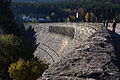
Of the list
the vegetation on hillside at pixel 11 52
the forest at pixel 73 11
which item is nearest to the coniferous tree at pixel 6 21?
the vegetation on hillside at pixel 11 52

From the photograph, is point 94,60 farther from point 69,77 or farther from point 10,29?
point 10,29

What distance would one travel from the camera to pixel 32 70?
29953mm

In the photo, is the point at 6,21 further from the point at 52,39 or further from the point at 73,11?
the point at 73,11

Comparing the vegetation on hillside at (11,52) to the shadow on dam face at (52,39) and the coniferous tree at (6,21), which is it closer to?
the coniferous tree at (6,21)

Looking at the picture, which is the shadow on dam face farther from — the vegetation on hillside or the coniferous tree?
the coniferous tree

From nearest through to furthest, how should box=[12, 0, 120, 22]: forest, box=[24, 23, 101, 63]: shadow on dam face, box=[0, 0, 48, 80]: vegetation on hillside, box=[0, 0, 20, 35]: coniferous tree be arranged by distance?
→ box=[0, 0, 48, 80]: vegetation on hillside, box=[24, 23, 101, 63]: shadow on dam face, box=[0, 0, 20, 35]: coniferous tree, box=[12, 0, 120, 22]: forest

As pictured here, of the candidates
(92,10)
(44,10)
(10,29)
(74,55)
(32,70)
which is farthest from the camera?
(44,10)

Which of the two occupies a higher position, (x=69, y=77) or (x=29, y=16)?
(x=69, y=77)

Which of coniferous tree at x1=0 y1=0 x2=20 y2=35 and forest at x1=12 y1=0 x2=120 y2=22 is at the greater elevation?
coniferous tree at x1=0 y1=0 x2=20 y2=35

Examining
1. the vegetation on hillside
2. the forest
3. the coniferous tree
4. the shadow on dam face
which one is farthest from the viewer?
the forest

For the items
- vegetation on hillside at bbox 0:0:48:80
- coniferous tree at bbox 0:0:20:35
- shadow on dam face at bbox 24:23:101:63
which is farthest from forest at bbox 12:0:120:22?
vegetation on hillside at bbox 0:0:48:80

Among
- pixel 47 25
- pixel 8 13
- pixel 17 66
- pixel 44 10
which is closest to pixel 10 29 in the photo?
pixel 8 13

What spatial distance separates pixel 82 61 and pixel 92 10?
11437cm

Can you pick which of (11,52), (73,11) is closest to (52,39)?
(11,52)
